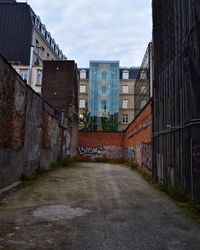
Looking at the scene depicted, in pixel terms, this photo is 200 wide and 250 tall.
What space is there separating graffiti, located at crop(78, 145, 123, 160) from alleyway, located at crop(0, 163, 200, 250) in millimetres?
21891

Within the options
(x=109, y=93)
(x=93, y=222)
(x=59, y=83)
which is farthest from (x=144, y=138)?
(x=109, y=93)

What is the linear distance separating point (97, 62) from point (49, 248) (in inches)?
1969

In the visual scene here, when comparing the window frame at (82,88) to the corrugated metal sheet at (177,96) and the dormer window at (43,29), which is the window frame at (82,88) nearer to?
the dormer window at (43,29)

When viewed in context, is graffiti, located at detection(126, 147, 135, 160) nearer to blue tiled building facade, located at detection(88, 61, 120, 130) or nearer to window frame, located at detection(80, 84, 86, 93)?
blue tiled building facade, located at detection(88, 61, 120, 130)

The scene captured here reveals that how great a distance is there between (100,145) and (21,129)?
2010 cm

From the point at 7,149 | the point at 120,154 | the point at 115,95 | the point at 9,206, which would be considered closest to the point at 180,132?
the point at 9,206

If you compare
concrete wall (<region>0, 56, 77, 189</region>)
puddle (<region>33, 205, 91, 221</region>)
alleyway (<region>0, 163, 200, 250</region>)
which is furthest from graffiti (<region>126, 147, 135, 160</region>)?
puddle (<region>33, 205, 91, 221</region>)

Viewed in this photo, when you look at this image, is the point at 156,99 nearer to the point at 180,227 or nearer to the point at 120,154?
the point at 180,227

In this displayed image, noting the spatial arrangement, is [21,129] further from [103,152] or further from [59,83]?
[103,152]

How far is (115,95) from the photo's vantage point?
170ft

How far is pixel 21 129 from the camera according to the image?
446 inches

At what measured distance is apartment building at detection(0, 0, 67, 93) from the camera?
3391 cm

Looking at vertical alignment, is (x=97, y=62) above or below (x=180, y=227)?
above

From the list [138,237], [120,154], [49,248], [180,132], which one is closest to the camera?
[49,248]
